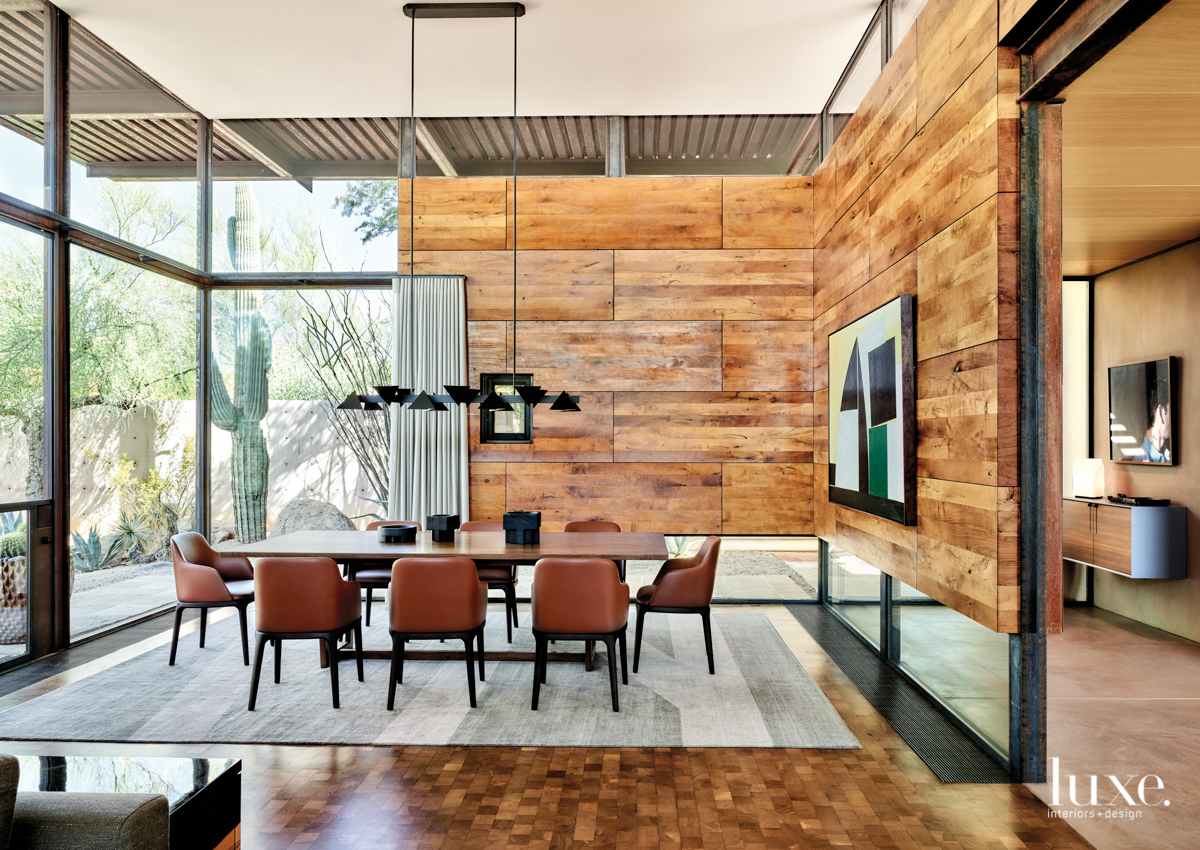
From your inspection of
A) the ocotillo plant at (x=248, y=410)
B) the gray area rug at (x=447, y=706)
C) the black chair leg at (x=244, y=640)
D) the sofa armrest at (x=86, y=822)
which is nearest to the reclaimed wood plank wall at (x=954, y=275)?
the gray area rug at (x=447, y=706)

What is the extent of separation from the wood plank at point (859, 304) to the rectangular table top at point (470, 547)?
2.13m

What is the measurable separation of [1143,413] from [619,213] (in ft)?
15.1

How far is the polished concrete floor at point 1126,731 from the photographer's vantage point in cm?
279

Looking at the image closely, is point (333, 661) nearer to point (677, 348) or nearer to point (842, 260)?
point (677, 348)

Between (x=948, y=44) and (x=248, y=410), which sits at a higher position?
(x=948, y=44)

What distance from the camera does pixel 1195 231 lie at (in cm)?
504

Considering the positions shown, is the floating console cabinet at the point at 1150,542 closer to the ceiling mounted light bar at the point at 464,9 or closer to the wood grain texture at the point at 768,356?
the wood grain texture at the point at 768,356

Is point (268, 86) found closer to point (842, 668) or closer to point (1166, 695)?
point (842, 668)

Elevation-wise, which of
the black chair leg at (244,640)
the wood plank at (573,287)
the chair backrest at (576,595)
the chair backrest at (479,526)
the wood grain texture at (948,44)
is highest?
the wood grain texture at (948,44)

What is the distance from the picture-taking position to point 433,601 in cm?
402

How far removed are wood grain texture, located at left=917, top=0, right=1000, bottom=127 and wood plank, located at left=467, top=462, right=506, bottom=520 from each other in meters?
4.39

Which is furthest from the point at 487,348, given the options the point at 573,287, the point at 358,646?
the point at 358,646

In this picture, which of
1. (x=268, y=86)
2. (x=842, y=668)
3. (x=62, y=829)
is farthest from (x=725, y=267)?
(x=62, y=829)

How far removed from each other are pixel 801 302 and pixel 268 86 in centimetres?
501
